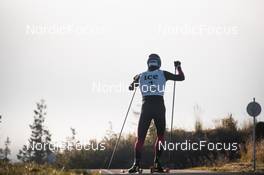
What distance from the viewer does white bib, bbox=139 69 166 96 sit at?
1518 cm

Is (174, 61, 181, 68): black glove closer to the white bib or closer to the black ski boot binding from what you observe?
the white bib

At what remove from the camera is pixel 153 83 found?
599 inches

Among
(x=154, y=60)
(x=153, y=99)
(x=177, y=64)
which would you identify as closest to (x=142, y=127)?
(x=153, y=99)

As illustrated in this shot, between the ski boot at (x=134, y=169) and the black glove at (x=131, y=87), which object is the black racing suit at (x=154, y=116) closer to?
the ski boot at (x=134, y=169)

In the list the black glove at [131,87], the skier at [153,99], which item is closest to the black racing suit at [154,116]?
the skier at [153,99]

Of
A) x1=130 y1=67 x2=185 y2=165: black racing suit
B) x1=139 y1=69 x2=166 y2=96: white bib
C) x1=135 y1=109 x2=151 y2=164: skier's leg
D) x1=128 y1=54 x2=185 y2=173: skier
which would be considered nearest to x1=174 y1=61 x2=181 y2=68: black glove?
x1=128 y1=54 x2=185 y2=173: skier

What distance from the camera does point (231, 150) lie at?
91.7 ft

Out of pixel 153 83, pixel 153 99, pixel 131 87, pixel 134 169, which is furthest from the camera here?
pixel 131 87

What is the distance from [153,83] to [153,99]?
387 mm

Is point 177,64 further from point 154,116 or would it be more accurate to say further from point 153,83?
point 154,116

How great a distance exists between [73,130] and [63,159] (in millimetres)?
1758

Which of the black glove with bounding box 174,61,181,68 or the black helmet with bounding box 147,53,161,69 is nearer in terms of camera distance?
the black helmet with bounding box 147,53,161,69

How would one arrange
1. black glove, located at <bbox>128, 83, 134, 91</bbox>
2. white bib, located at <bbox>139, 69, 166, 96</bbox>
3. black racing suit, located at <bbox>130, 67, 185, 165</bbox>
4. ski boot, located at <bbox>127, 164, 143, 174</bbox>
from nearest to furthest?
ski boot, located at <bbox>127, 164, 143, 174</bbox>
black racing suit, located at <bbox>130, 67, 185, 165</bbox>
white bib, located at <bbox>139, 69, 166, 96</bbox>
black glove, located at <bbox>128, 83, 134, 91</bbox>

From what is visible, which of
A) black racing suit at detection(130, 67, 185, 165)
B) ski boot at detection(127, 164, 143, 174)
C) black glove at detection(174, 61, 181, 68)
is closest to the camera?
ski boot at detection(127, 164, 143, 174)
